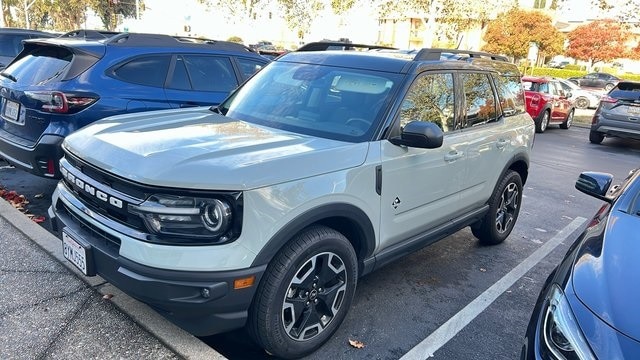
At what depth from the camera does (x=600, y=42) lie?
3669 centimetres

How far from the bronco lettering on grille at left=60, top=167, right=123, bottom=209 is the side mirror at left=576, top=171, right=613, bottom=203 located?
121 inches

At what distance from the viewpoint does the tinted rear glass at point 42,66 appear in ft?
15.5

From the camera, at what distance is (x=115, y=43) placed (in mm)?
5070

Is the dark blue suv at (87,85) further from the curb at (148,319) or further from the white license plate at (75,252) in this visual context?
the white license plate at (75,252)

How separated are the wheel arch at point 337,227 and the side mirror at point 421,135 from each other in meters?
0.55

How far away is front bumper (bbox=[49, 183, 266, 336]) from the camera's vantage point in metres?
2.34

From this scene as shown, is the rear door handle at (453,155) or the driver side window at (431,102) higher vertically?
the driver side window at (431,102)

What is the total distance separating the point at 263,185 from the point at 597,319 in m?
1.56

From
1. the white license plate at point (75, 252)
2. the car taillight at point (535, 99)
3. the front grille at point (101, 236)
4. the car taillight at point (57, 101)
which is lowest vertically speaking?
the car taillight at point (535, 99)

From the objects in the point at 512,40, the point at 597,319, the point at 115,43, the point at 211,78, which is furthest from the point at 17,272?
the point at 512,40

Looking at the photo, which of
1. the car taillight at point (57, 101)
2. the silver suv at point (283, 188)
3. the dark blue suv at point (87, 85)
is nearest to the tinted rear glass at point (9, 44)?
the dark blue suv at point (87, 85)

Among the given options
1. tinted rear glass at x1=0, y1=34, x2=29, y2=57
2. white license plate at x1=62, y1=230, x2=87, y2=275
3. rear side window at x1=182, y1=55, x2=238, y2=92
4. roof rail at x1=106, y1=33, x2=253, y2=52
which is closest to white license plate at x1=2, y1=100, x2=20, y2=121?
roof rail at x1=106, y1=33, x2=253, y2=52

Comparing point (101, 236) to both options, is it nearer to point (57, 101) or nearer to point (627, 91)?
point (57, 101)

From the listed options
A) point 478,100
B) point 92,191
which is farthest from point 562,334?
point 478,100
